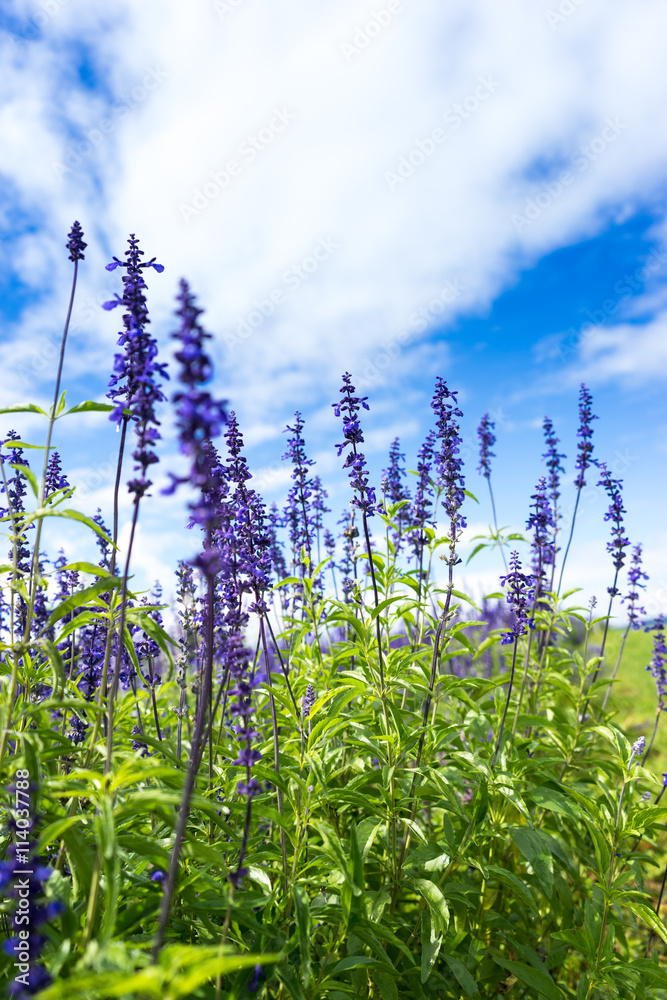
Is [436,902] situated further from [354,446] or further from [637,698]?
[637,698]

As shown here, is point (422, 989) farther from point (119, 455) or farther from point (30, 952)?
point (119, 455)

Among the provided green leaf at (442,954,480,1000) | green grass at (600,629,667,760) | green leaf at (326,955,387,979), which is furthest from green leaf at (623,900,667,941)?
green grass at (600,629,667,760)

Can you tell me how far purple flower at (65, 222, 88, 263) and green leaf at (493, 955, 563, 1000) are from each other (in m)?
6.11

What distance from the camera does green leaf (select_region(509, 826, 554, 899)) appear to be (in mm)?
4500

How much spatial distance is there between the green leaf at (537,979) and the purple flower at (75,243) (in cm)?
611

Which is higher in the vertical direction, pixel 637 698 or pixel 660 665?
pixel 660 665

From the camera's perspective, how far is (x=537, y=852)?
15.2 feet

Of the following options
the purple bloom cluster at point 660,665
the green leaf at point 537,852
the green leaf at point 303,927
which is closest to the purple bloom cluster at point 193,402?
the green leaf at point 303,927

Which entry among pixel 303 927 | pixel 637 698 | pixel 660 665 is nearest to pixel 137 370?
pixel 303 927

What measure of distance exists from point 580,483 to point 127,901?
7.31 metres

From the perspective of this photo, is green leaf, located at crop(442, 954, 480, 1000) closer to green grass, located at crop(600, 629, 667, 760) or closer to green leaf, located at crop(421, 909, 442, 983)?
green leaf, located at crop(421, 909, 442, 983)

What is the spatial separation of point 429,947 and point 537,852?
4.44 ft

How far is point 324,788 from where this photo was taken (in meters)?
3.55

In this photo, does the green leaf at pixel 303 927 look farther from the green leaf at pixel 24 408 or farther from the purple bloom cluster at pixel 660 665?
the purple bloom cluster at pixel 660 665
